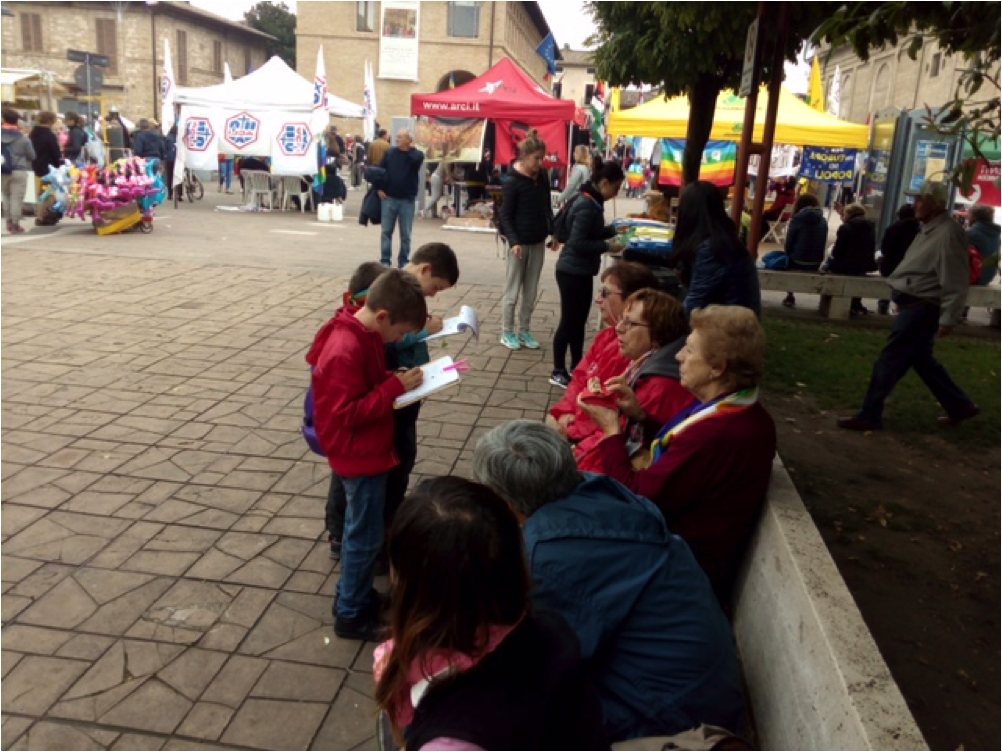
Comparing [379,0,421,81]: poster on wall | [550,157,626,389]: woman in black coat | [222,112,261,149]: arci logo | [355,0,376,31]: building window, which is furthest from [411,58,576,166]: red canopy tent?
[355,0,376,31]: building window

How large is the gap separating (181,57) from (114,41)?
3708 mm

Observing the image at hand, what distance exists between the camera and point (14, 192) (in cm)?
1399

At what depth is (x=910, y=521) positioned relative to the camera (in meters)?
4.76

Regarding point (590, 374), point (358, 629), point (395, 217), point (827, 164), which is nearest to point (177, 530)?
point (358, 629)

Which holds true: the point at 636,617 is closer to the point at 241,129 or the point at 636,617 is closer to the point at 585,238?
the point at 585,238

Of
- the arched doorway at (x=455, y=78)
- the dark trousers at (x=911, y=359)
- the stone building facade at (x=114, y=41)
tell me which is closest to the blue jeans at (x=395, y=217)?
the dark trousers at (x=911, y=359)

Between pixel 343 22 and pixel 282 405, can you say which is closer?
pixel 282 405

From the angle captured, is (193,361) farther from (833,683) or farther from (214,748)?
(833,683)

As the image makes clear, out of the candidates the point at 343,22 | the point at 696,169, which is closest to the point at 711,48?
the point at 696,169

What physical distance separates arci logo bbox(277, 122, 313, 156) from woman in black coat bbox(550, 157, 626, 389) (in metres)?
13.2

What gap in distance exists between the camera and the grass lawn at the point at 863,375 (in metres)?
6.55

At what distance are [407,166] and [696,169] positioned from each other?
3888 millimetres

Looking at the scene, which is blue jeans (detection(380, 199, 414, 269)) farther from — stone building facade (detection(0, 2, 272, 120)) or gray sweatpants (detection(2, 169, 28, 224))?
stone building facade (detection(0, 2, 272, 120))

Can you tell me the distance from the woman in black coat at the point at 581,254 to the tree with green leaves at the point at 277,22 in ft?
220
